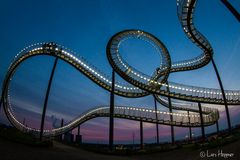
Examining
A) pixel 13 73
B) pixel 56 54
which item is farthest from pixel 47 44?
pixel 13 73

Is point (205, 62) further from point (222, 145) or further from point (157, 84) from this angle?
point (222, 145)

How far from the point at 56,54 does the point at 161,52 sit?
15429mm

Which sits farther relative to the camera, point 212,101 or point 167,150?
point 212,101

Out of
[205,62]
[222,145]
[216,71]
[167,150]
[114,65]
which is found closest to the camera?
[222,145]

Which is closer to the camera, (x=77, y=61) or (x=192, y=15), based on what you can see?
(x=192, y=15)

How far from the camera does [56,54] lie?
27641 mm

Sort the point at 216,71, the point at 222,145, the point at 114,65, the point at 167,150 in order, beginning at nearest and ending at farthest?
the point at 222,145 → the point at 167,150 → the point at 216,71 → the point at 114,65

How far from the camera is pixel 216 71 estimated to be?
27.1 m

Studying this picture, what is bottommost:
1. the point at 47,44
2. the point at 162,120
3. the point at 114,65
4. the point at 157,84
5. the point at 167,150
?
the point at 167,150

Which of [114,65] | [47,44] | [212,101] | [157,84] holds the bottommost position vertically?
[212,101]

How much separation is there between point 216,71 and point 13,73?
29.3 metres

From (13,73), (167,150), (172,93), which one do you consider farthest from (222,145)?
(13,73)

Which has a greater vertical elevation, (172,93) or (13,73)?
(13,73)

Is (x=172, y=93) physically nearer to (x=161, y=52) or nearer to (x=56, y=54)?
(x=161, y=52)
